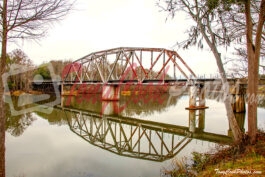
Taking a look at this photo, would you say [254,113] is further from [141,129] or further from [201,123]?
[201,123]

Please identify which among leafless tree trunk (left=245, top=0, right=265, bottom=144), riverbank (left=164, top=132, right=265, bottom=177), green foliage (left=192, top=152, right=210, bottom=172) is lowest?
green foliage (left=192, top=152, right=210, bottom=172)

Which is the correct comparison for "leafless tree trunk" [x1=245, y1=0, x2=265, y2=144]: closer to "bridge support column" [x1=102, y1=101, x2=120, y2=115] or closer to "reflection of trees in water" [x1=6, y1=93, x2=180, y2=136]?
"reflection of trees in water" [x1=6, y1=93, x2=180, y2=136]

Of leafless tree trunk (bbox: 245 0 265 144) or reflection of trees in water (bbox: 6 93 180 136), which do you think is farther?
reflection of trees in water (bbox: 6 93 180 136)

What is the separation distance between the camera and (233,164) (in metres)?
5.68

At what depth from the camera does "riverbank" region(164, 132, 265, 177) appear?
5.08 m

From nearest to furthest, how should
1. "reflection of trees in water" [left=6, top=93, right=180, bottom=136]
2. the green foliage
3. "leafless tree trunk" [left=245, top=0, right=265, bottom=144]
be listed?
"leafless tree trunk" [left=245, top=0, right=265, bottom=144], the green foliage, "reflection of trees in water" [left=6, top=93, right=180, bottom=136]

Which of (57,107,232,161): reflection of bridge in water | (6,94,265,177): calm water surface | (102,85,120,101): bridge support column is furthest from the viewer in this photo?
(102,85,120,101): bridge support column

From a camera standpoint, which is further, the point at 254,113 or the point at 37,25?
the point at 254,113

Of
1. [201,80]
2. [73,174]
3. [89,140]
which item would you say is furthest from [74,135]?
[201,80]

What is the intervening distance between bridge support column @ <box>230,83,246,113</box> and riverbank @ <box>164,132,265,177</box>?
57.6 ft

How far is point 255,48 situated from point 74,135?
36.7ft

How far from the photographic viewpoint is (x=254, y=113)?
22.1 feet

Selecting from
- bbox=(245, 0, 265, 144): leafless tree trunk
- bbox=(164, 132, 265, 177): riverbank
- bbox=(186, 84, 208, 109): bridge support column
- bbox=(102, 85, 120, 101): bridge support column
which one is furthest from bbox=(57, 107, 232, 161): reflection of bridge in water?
bbox=(102, 85, 120, 101): bridge support column

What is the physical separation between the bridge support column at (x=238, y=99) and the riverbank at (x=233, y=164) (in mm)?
17561
